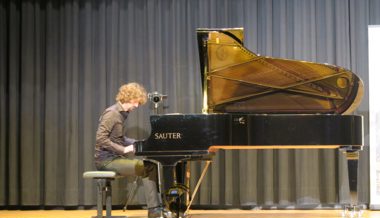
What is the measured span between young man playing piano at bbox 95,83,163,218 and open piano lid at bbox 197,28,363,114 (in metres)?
0.91

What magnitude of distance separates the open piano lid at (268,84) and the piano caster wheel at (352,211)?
1.02m

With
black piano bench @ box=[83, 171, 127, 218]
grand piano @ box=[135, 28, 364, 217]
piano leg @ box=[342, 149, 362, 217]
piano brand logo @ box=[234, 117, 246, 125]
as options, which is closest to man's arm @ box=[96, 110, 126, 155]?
black piano bench @ box=[83, 171, 127, 218]

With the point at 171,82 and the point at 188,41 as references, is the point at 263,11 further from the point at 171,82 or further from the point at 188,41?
the point at 171,82

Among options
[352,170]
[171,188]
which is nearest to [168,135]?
[171,188]

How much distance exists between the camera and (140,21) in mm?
6516

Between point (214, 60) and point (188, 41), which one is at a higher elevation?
point (188, 41)

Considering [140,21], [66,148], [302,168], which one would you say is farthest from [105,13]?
[302,168]

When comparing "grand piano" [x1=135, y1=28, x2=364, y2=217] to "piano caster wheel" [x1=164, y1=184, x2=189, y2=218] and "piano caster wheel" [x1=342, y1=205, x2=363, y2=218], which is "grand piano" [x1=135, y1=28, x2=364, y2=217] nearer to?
"piano caster wheel" [x1=164, y1=184, x2=189, y2=218]

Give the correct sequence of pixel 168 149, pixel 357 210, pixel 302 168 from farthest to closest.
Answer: pixel 302 168
pixel 357 210
pixel 168 149

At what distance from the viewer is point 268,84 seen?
4723 mm

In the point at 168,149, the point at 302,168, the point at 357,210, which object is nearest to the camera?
the point at 168,149

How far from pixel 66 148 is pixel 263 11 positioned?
2.69 m

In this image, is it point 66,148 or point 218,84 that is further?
point 66,148

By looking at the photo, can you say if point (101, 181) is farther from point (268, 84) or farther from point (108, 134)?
point (268, 84)
